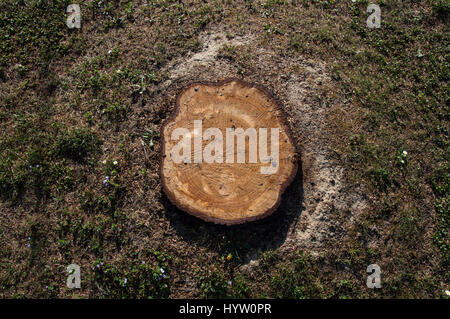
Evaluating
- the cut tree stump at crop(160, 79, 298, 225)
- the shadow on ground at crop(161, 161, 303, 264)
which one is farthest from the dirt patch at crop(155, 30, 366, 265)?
the cut tree stump at crop(160, 79, 298, 225)

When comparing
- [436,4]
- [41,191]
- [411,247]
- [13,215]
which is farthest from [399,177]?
[13,215]

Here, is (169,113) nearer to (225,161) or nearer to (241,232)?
(225,161)

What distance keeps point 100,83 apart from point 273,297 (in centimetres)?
410

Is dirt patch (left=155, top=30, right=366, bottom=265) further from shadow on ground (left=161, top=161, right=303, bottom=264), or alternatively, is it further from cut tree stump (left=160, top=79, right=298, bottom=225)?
cut tree stump (left=160, top=79, right=298, bottom=225)

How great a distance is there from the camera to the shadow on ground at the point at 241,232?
4824 millimetres

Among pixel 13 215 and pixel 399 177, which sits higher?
pixel 13 215

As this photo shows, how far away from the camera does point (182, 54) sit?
5859 mm

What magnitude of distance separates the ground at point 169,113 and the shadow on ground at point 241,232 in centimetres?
2

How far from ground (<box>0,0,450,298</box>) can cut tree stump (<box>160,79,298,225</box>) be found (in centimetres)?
36

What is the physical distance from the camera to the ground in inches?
191

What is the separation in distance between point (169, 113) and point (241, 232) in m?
2.04

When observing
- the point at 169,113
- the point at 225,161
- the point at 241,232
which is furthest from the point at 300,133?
the point at 169,113

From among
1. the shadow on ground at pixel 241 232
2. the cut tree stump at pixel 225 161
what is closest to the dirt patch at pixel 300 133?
the shadow on ground at pixel 241 232

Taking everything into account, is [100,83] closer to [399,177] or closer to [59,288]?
[59,288]
